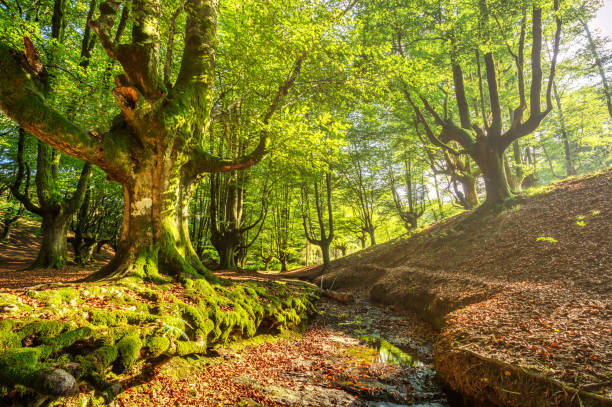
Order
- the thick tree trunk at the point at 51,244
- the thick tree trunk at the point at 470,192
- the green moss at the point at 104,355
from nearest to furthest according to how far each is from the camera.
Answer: the green moss at the point at 104,355
the thick tree trunk at the point at 51,244
the thick tree trunk at the point at 470,192

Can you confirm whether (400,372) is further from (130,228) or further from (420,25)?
(420,25)

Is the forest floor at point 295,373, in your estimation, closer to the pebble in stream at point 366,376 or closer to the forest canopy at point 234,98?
the pebble in stream at point 366,376

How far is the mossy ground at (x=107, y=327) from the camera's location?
254cm

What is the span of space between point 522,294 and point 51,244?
52.2 feet

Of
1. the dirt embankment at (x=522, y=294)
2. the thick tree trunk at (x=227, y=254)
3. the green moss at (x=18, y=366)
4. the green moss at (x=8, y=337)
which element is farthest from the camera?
the thick tree trunk at (x=227, y=254)

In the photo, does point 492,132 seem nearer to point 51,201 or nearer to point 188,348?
point 188,348

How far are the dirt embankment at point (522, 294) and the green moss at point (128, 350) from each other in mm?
4542

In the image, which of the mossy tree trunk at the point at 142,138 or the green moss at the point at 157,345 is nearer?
the green moss at the point at 157,345

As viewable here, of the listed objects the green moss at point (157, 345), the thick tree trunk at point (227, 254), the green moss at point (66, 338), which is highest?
the thick tree trunk at point (227, 254)

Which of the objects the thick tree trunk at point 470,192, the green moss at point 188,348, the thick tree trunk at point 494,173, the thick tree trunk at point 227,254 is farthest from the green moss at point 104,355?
the thick tree trunk at point 470,192

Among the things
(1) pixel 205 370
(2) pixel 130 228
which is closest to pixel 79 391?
(1) pixel 205 370

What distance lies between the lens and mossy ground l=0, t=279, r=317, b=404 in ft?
8.34

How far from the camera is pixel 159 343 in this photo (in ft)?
11.4

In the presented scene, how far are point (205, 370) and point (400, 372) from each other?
3.42m
